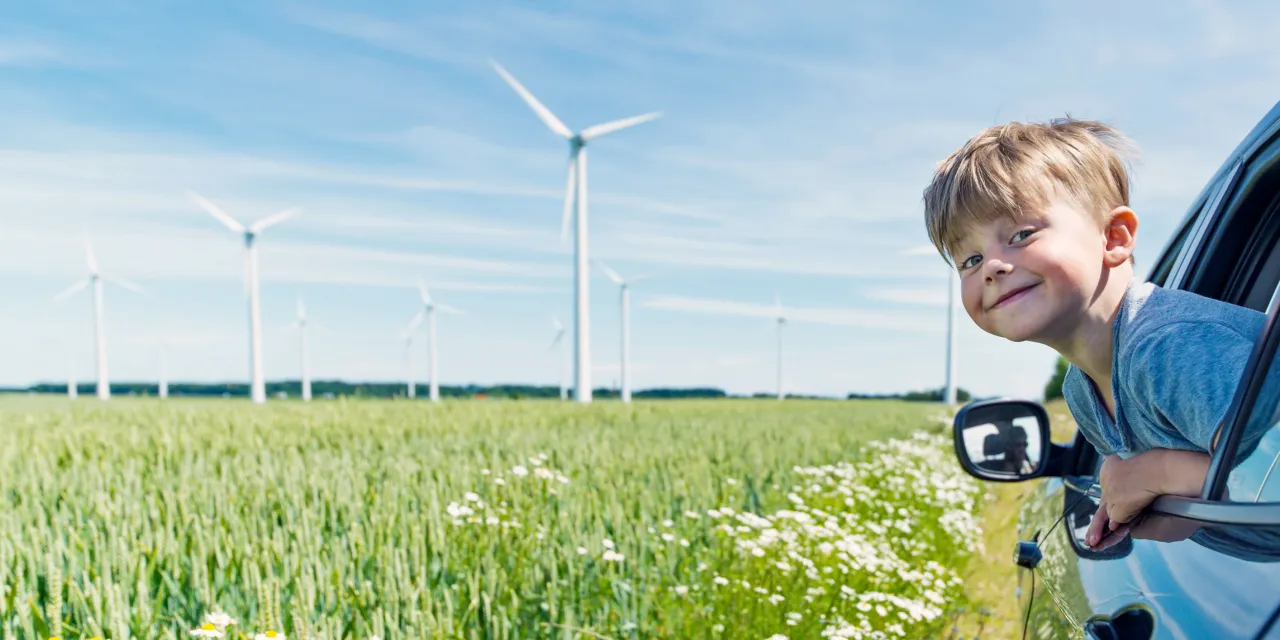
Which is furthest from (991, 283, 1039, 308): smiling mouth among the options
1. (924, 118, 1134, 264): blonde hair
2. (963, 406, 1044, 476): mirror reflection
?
(963, 406, 1044, 476): mirror reflection

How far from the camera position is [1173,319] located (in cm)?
145

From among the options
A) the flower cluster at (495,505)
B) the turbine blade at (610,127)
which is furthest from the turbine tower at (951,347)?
the flower cluster at (495,505)

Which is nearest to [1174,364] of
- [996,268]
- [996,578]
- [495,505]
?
[996,268]

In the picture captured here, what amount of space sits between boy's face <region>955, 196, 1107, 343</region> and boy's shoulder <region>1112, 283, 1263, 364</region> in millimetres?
77

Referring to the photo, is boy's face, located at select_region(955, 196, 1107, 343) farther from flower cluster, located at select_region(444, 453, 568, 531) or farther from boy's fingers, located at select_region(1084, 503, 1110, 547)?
flower cluster, located at select_region(444, 453, 568, 531)

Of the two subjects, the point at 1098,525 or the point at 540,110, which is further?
the point at 540,110

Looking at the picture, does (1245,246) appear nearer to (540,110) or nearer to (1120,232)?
(1120,232)

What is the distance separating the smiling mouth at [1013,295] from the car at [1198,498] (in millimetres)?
391

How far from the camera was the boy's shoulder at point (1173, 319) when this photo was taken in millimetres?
1384

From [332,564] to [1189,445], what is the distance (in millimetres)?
3247

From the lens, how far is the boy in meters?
1.38

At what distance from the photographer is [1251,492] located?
1.20 m

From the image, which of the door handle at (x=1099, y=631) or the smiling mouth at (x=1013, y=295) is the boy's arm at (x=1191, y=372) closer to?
the smiling mouth at (x=1013, y=295)

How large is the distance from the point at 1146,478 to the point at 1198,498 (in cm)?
13
